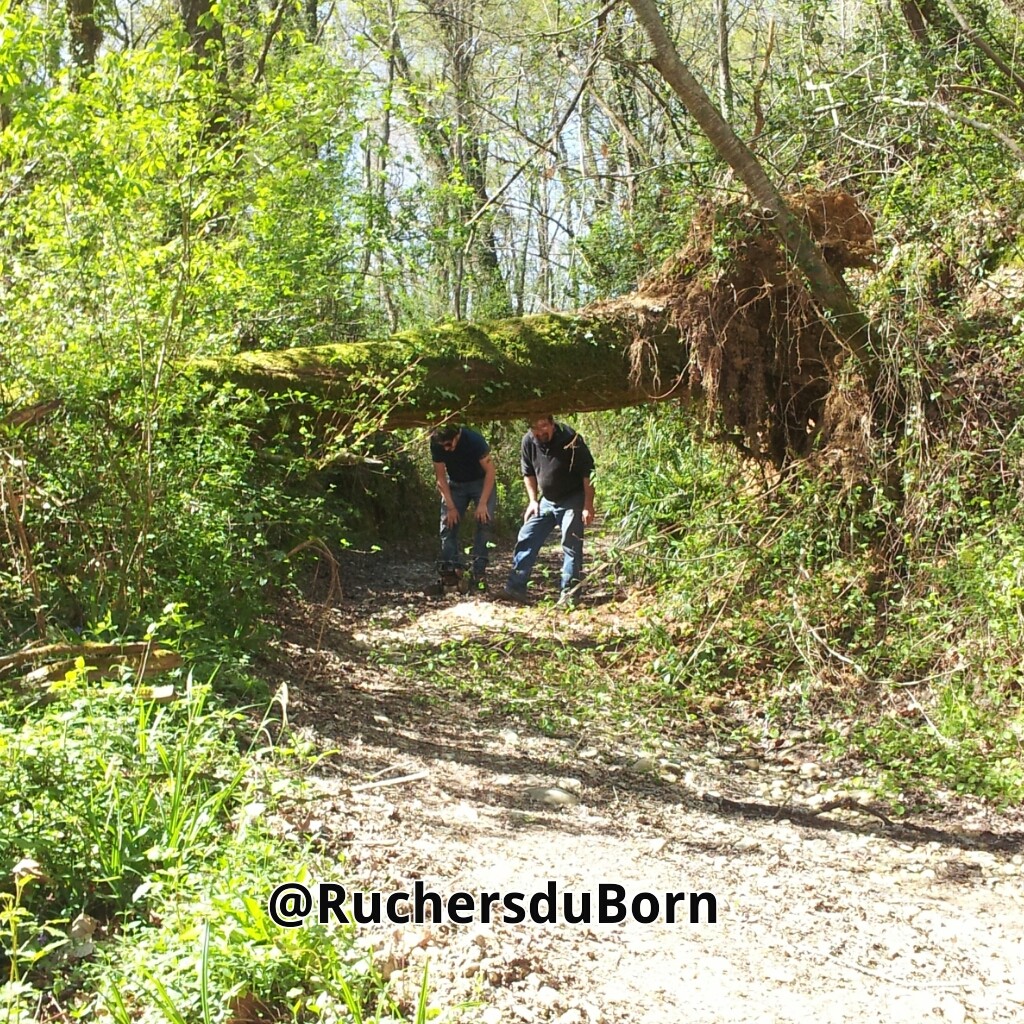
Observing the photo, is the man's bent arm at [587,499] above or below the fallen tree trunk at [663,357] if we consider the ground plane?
below

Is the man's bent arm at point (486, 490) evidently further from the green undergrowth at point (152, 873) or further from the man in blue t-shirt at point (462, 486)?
the green undergrowth at point (152, 873)

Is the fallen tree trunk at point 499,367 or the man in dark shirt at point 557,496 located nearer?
the fallen tree trunk at point 499,367

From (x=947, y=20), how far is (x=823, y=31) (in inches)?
59.4

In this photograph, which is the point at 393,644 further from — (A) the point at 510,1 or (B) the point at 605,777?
(A) the point at 510,1

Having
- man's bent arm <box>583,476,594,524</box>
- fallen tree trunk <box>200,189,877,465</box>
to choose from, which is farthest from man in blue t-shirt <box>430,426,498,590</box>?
fallen tree trunk <box>200,189,877,465</box>

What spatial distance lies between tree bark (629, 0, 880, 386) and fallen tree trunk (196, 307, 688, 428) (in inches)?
42.1

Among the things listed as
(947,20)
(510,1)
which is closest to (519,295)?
(510,1)

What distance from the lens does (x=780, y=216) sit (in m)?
6.99

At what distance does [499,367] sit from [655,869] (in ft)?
14.5

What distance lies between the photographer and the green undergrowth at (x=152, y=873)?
2.73 meters

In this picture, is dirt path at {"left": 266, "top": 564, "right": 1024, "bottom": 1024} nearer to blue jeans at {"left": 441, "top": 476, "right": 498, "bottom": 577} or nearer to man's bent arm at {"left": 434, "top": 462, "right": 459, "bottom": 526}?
man's bent arm at {"left": 434, "top": 462, "right": 459, "bottom": 526}

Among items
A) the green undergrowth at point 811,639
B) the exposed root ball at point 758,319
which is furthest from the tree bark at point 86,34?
the green undergrowth at point 811,639

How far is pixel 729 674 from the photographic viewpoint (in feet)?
23.3

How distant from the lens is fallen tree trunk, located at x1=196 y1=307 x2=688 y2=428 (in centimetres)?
739
